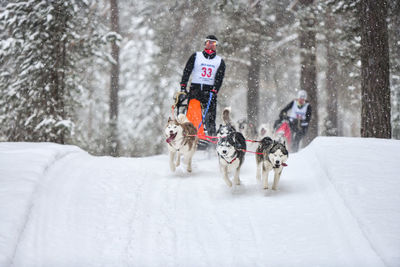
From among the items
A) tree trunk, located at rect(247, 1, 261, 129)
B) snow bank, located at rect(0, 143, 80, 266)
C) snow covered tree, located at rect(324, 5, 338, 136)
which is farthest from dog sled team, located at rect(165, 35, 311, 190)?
snow covered tree, located at rect(324, 5, 338, 136)

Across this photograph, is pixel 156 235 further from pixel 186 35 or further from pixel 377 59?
pixel 186 35

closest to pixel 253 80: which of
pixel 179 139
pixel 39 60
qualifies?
pixel 39 60

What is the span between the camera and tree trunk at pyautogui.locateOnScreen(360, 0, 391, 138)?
810 cm

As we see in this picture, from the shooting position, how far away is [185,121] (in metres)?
7.71

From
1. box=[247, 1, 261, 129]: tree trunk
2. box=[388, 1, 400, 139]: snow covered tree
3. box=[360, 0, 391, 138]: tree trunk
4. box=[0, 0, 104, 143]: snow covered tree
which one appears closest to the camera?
box=[360, 0, 391, 138]: tree trunk

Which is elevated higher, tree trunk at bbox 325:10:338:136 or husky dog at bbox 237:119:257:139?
tree trunk at bbox 325:10:338:136

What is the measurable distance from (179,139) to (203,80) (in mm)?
1817

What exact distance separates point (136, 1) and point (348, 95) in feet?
43.6

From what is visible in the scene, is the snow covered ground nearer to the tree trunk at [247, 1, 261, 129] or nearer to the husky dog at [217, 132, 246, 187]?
the husky dog at [217, 132, 246, 187]

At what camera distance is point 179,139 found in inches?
278

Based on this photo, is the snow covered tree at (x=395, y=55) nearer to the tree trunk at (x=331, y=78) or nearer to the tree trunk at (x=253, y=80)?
the tree trunk at (x=331, y=78)

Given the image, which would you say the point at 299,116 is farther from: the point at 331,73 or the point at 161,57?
the point at 161,57

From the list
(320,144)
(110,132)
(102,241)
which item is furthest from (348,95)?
(102,241)

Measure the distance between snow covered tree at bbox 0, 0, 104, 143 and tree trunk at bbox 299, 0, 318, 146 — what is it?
8339mm
